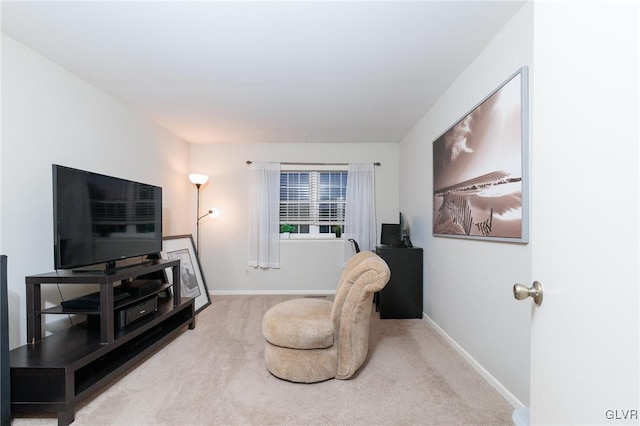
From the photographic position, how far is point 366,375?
2.10 m

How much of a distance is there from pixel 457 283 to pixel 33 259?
339 centimetres

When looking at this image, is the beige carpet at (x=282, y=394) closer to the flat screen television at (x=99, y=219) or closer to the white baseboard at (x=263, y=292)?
the flat screen television at (x=99, y=219)

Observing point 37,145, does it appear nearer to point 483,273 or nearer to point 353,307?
point 353,307

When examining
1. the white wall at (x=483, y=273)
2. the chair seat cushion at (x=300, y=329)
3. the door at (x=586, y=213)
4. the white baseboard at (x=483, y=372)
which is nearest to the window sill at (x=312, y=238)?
the white wall at (x=483, y=273)

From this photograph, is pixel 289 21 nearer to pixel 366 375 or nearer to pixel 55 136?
pixel 55 136

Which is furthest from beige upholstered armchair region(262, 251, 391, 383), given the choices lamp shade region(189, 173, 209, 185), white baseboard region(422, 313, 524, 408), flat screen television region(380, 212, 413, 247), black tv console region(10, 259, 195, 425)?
lamp shade region(189, 173, 209, 185)

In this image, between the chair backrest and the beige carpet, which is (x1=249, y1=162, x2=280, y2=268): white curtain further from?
the chair backrest

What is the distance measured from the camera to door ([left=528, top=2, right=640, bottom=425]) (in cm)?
54

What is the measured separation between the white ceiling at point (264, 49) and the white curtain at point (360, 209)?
1.35 meters

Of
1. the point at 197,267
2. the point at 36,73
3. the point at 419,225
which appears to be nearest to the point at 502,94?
the point at 419,225

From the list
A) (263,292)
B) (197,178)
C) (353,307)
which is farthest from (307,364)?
(197,178)

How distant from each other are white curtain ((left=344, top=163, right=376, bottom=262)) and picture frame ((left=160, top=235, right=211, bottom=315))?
216cm

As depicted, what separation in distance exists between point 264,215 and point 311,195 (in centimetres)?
82

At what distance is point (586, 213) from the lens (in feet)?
2.08
